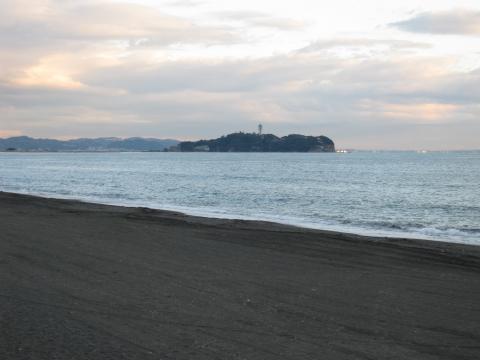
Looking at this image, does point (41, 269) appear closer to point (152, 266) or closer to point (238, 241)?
point (152, 266)

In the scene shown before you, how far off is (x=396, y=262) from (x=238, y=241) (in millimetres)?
4941

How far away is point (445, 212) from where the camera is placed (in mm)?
31188

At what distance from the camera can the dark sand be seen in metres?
6.28

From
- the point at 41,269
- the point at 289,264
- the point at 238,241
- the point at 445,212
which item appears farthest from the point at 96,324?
the point at 445,212

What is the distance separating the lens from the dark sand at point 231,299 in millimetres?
6277

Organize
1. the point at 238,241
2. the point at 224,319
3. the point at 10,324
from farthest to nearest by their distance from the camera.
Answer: the point at 238,241 → the point at 224,319 → the point at 10,324

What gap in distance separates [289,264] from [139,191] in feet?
125

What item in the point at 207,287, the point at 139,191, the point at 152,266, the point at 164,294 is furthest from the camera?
the point at 139,191

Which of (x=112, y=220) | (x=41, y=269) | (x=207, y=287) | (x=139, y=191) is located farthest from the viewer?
(x=139, y=191)

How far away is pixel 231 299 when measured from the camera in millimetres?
8555

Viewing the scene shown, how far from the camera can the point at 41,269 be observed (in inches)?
414

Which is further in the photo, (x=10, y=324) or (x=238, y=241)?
(x=238, y=241)

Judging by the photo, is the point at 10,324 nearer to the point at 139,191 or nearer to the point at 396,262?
the point at 396,262

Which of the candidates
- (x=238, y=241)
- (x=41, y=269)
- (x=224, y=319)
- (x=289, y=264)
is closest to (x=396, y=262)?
(x=289, y=264)
